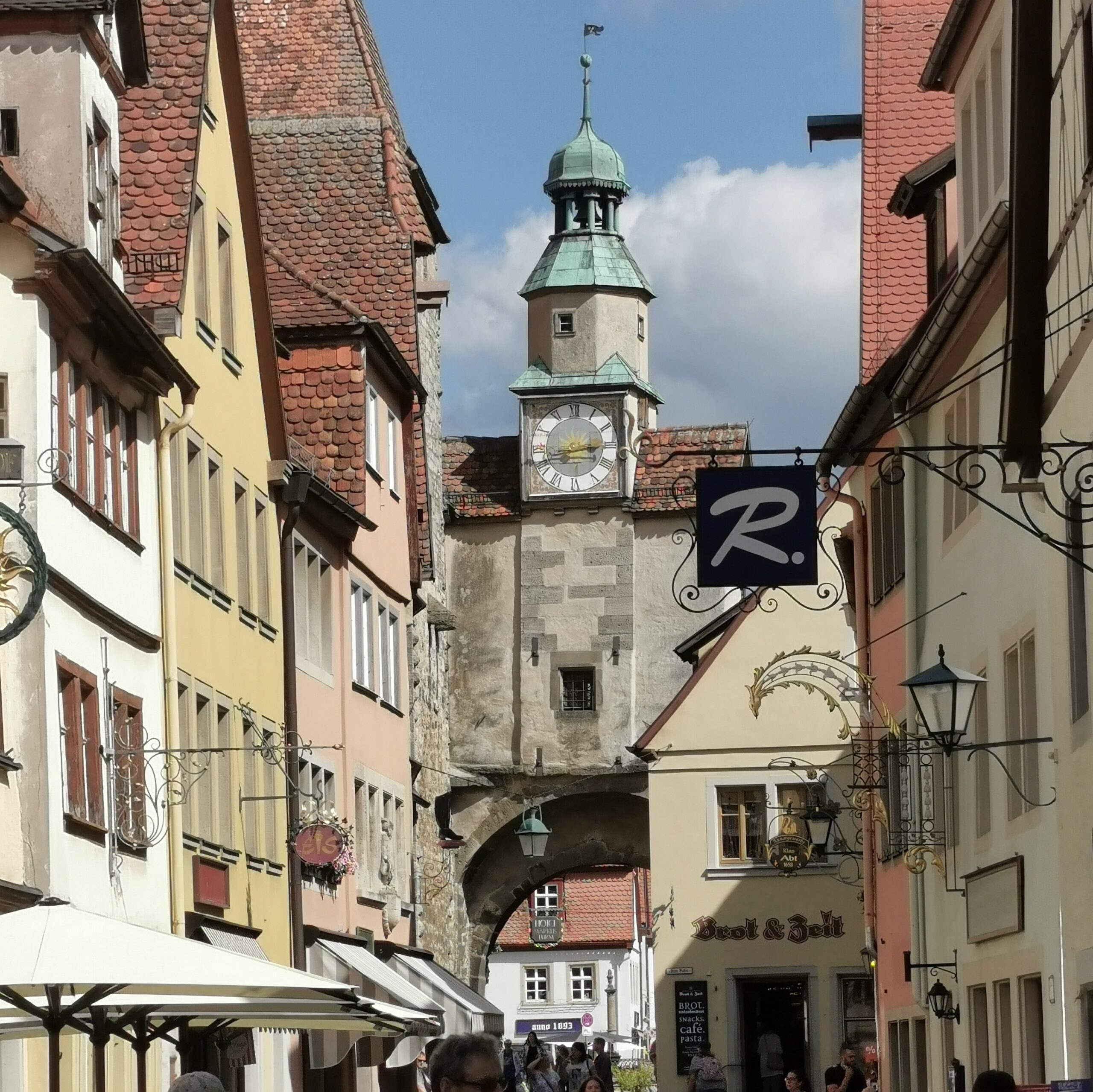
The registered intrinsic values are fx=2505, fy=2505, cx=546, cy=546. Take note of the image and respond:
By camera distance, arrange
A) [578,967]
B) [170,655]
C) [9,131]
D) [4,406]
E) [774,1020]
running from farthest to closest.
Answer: [578,967] → [774,1020] → [170,655] → [9,131] → [4,406]

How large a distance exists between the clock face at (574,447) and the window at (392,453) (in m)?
19.6

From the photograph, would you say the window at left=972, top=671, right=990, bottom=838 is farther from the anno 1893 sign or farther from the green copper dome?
the green copper dome

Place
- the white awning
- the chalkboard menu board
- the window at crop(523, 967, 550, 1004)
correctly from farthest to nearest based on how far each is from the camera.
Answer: the window at crop(523, 967, 550, 1004)
the chalkboard menu board
the white awning

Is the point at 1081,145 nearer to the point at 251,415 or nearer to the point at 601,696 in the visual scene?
the point at 251,415

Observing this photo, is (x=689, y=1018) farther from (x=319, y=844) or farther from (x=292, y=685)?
(x=319, y=844)

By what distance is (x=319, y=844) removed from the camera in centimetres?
2317

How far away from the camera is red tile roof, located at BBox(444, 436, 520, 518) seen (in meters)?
50.6

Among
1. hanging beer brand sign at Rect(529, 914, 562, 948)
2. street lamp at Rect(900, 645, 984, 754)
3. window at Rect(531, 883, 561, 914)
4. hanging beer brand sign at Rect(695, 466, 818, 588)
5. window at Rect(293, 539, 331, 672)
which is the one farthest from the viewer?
window at Rect(531, 883, 561, 914)

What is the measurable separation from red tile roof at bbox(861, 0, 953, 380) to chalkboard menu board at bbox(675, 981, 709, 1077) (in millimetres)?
15369

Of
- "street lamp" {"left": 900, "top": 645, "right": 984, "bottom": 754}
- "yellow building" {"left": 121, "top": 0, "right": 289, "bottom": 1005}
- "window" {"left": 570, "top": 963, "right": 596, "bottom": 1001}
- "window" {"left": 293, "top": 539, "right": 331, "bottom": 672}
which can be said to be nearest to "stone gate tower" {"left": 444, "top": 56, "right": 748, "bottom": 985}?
"window" {"left": 293, "top": 539, "right": 331, "bottom": 672}

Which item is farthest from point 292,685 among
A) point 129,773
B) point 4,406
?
point 4,406

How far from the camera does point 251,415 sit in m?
23.5

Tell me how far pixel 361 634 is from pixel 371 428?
237 centimetres

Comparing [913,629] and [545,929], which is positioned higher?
[913,629]
